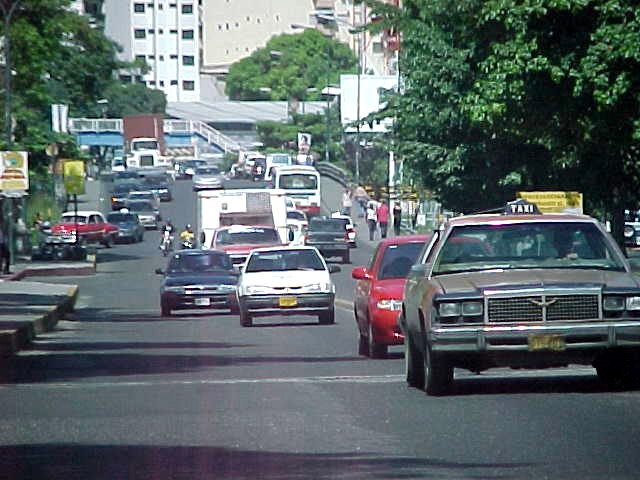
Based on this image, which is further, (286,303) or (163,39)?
(163,39)

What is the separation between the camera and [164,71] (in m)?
186

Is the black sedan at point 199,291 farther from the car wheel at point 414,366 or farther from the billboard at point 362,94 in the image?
the billboard at point 362,94

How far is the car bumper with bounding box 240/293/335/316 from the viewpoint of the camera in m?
32.3

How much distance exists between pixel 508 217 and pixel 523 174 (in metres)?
28.1

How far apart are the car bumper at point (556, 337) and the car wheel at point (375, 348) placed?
7.46 m

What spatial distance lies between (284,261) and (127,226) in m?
50.6

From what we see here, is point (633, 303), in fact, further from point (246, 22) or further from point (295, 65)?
point (246, 22)

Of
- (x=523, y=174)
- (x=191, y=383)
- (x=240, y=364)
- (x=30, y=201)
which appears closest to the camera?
→ (x=191, y=383)

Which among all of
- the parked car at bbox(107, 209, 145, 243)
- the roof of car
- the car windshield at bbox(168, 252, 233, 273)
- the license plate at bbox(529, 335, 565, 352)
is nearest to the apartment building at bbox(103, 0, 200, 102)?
the parked car at bbox(107, 209, 145, 243)

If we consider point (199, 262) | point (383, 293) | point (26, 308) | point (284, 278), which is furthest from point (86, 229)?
point (383, 293)

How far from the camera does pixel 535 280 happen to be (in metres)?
15.2

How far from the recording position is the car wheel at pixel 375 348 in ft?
74.5

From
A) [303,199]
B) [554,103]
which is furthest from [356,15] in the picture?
[554,103]

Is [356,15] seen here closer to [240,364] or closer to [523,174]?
→ [523,174]
